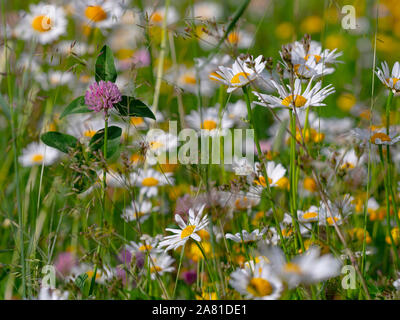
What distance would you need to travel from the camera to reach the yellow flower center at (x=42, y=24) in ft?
4.40

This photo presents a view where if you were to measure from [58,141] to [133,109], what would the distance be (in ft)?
0.49

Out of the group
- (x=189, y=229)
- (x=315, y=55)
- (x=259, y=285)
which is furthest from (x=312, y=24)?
(x=259, y=285)

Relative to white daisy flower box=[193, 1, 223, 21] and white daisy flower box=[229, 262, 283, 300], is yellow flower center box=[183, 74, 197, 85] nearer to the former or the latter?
white daisy flower box=[193, 1, 223, 21]

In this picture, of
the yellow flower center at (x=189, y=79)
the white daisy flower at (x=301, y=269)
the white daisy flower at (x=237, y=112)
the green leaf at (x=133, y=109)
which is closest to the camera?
the white daisy flower at (x=301, y=269)

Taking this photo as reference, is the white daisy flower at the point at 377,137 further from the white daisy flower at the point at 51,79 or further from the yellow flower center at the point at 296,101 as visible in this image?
the white daisy flower at the point at 51,79

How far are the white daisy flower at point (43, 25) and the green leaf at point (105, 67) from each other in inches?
21.4

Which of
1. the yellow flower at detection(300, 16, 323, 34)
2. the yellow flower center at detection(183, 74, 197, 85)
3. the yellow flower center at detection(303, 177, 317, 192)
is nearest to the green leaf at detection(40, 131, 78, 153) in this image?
the yellow flower center at detection(303, 177, 317, 192)

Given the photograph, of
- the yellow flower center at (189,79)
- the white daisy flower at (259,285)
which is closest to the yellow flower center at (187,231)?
the white daisy flower at (259,285)

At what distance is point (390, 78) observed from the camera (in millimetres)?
767

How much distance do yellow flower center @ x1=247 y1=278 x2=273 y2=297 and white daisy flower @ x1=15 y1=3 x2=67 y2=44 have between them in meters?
0.98

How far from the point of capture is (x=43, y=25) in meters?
1.36

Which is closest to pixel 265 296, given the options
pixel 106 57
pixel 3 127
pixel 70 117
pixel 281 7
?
pixel 106 57
